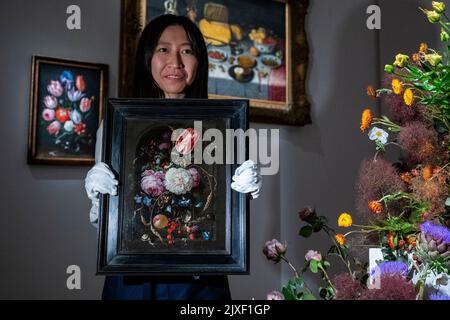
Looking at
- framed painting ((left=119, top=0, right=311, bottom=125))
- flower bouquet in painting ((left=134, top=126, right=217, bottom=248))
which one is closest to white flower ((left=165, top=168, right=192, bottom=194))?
flower bouquet in painting ((left=134, top=126, right=217, bottom=248))

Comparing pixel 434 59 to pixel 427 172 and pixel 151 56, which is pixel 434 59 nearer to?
pixel 427 172

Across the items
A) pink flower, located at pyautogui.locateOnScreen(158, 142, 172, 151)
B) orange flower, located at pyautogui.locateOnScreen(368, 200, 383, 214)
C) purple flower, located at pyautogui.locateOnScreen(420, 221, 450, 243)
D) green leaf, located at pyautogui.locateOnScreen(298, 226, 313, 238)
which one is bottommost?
green leaf, located at pyautogui.locateOnScreen(298, 226, 313, 238)

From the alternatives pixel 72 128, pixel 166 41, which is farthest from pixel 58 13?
pixel 166 41

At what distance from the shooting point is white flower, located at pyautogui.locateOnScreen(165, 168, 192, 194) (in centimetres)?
94

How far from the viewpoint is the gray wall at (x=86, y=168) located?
5.09 feet

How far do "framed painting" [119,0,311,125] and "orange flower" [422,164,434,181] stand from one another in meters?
1.20

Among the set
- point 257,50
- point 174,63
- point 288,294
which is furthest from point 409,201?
point 257,50

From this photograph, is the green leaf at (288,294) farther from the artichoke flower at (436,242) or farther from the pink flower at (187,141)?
the pink flower at (187,141)

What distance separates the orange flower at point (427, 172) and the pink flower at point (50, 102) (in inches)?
51.0

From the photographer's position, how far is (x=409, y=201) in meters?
0.79

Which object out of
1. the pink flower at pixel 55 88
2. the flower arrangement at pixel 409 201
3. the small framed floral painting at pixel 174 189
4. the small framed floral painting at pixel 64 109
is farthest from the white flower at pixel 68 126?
the flower arrangement at pixel 409 201

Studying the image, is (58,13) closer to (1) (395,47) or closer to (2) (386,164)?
(2) (386,164)

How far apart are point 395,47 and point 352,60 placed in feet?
0.72

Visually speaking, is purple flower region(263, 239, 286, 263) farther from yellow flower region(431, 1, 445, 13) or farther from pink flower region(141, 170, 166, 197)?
yellow flower region(431, 1, 445, 13)
